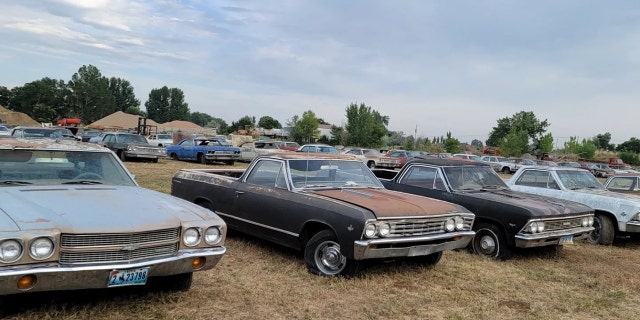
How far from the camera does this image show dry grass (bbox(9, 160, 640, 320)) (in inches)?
181

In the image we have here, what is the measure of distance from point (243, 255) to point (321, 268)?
4.40 ft

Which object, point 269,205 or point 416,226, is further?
point 269,205

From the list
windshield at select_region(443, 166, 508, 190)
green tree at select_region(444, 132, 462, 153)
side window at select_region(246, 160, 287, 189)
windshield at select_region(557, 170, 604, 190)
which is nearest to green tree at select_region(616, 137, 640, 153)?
green tree at select_region(444, 132, 462, 153)

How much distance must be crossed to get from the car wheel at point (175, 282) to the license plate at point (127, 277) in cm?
83

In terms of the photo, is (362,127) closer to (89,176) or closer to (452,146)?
(452,146)

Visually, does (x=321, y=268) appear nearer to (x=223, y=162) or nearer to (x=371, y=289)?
(x=371, y=289)

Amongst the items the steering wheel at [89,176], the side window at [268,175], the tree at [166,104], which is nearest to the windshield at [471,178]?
the side window at [268,175]

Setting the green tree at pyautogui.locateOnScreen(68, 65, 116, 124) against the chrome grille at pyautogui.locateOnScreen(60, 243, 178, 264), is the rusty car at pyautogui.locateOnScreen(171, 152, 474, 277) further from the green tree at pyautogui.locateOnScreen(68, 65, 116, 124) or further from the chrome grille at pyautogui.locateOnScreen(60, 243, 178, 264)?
the green tree at pyautogui.locateOnScreen(68, 65, 116, 124)

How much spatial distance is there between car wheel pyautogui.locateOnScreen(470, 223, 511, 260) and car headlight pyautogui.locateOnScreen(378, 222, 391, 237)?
2.79 meters

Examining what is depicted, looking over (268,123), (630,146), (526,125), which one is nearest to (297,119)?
(268,123)

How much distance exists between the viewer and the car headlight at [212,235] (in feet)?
14.9

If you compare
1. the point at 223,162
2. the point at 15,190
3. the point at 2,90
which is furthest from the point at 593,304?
the point at 2,90

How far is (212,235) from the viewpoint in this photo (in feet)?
15.1

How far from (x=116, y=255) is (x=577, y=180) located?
9.55 metres
